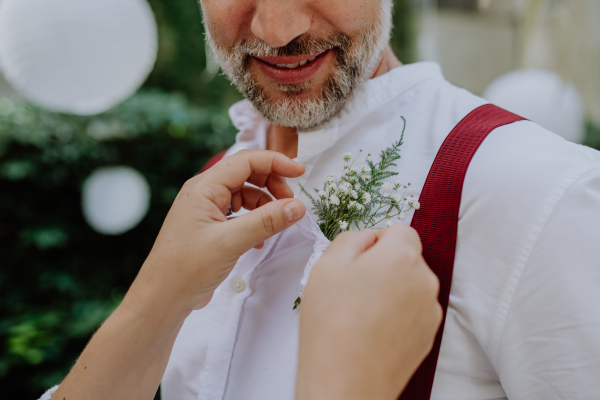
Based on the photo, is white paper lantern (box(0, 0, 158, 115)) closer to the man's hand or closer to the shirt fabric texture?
the shirt fabric texture

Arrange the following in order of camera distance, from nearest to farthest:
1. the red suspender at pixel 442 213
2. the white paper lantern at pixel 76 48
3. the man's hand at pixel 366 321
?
1. the man's hand at pixel 366 321
2. the red suspender at pixel 442 213
3. the white paper lantern at pixel 76 48

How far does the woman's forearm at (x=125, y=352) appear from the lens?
3.24 feet

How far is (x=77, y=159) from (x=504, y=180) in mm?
4048

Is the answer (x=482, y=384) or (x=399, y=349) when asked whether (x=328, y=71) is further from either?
(x=482, y=384)

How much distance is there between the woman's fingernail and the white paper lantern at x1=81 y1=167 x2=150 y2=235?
3697 millimetres

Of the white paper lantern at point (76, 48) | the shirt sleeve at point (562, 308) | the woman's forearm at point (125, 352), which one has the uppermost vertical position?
the white paper lantern at point (76, 48)

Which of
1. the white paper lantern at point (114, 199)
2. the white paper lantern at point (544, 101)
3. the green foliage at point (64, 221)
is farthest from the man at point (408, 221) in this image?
the white paper lantern at point (114, 199)

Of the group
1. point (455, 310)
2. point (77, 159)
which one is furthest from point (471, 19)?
point (455, 310)

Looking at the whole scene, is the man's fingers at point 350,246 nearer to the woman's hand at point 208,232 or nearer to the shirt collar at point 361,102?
the woman's hand at point 208,232

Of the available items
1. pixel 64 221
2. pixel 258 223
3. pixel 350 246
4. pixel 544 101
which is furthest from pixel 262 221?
→ pixel 64 221

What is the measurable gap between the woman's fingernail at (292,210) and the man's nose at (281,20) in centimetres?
39

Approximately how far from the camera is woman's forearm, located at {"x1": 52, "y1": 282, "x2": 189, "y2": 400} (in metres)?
0.99

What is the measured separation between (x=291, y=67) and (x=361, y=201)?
40 centimetres

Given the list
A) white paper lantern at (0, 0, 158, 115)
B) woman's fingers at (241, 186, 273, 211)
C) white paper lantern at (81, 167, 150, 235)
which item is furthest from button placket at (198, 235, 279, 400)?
white paper lantern at (81, 167, 150, 235)
